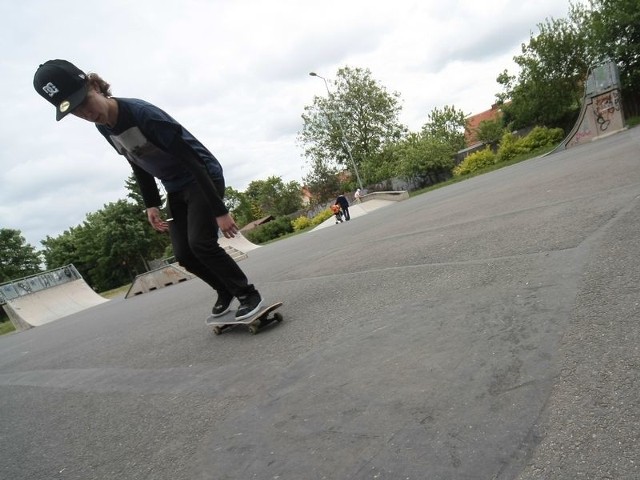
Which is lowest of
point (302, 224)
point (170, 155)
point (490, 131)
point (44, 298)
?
point (302, 224)

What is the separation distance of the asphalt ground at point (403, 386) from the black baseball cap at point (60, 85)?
191 cm

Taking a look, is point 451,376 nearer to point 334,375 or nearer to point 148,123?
point 334,375

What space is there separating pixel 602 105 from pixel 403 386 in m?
23.8

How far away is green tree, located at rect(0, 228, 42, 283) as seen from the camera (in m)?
47.4

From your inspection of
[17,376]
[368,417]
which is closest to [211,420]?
[368,417]

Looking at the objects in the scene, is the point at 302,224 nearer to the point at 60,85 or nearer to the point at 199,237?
the point at 199,237

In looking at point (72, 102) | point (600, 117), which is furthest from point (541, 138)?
point (72, 102)

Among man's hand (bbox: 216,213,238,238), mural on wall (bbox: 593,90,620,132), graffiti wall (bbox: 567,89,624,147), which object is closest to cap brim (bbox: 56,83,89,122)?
man's hand (bbox: 216,213,238,238)

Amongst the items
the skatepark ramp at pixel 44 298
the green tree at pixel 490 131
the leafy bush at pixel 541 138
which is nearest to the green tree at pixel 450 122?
the green tree at pixel 490 131

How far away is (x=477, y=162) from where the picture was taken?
103ft

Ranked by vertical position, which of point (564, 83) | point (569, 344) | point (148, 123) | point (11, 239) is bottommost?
point (569, 344)

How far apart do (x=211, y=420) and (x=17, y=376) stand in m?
3.97

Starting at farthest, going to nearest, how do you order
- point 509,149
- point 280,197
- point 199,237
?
1. point 280,197
2. point 509,149
3. point 199,237

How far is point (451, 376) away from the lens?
1.58 meters
